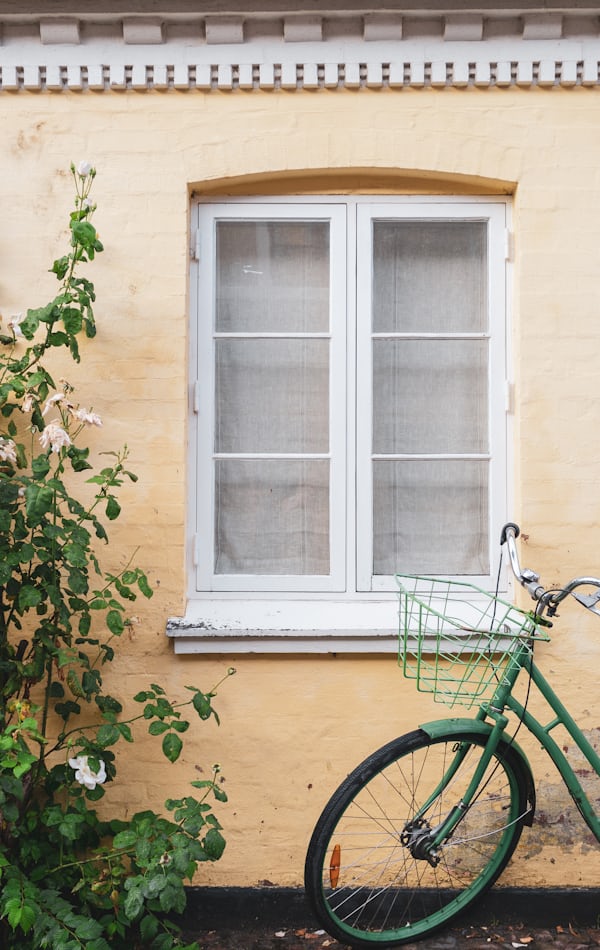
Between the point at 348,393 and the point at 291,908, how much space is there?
212 centimetres

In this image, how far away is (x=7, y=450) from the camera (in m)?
3.20

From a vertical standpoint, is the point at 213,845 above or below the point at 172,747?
below

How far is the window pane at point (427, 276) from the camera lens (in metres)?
3.80

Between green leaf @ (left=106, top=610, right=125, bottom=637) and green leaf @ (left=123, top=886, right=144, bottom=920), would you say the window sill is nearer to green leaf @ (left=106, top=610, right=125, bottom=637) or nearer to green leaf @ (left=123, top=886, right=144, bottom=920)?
green leaf @ (left=106, top=610, right=125, bottom=637)

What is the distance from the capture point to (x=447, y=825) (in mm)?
3061

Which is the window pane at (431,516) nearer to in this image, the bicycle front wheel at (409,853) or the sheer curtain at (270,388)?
the sheer curtain at (270,388)

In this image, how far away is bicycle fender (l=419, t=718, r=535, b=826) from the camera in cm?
302

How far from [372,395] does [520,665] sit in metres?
1.32

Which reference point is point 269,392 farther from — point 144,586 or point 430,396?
point 144,586

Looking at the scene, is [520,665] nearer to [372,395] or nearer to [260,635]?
[260,635]

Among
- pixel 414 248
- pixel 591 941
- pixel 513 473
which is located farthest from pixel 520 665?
pixel 414 248

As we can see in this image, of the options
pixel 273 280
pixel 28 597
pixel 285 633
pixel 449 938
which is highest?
pixel 273 280

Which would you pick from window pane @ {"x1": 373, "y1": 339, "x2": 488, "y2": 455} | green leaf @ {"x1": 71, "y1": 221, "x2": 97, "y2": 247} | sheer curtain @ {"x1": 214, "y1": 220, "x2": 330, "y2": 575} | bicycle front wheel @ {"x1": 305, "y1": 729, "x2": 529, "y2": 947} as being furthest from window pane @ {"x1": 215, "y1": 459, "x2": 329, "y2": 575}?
green leaf @ {"x1": 71, "y1": 221, "x2": 97, "y2": 247}

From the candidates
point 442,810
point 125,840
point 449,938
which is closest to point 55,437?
point 125,840
